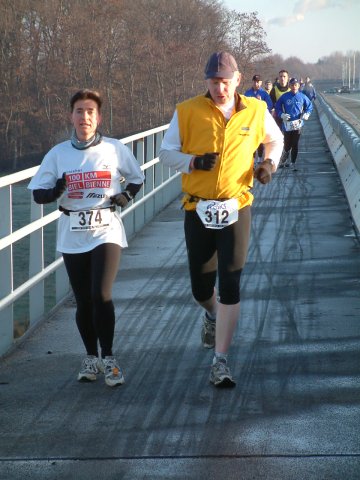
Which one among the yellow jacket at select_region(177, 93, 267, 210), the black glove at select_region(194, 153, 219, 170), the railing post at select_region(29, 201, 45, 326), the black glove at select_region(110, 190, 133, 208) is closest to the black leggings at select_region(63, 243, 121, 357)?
the black glove at select_region(110, 190, 133, 208)

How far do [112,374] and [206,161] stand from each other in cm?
139

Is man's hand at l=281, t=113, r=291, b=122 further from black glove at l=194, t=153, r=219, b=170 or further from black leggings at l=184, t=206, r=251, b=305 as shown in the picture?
black glove at l=194, t=153, r=219, b=170

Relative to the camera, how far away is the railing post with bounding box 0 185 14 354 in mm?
7223

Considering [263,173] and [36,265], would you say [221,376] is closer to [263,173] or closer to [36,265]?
[263,173]

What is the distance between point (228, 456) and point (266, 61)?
324 feet

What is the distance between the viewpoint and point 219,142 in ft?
19.9

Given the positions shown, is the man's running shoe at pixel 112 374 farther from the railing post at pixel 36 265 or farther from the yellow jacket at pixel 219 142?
the railing post at pixel 36 265

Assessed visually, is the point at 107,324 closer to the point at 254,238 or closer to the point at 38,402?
the point at 38,402

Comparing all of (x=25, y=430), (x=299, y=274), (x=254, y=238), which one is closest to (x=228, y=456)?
(x=25, y=430)

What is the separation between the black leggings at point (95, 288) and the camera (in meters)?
6.17

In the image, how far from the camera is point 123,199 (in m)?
6.18

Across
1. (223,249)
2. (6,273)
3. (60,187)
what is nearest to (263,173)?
(223,249)

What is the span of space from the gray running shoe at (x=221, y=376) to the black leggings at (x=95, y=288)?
2.10ft

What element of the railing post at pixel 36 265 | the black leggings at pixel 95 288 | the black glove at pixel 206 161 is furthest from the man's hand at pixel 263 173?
the railing post at pixel 36 265
